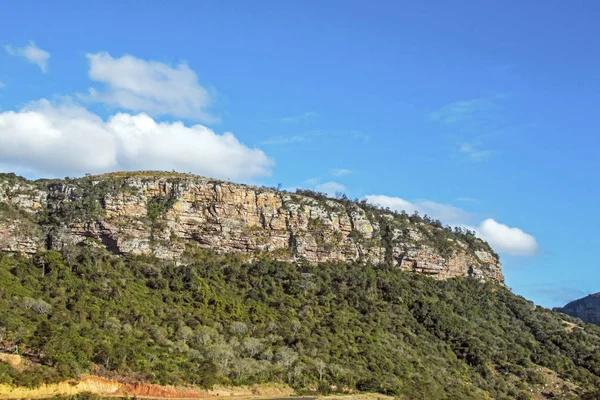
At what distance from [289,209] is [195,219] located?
17.1 m

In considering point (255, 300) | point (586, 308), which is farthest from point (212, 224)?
point (586, 308)

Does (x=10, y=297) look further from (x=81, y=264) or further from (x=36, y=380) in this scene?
(x=36, y=380)

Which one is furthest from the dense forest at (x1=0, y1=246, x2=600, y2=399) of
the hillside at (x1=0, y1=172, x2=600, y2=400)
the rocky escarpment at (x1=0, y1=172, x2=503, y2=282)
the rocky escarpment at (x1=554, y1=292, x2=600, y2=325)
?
the rocky escarpment at (x1=554, y1=292, x2=600, y2=325)

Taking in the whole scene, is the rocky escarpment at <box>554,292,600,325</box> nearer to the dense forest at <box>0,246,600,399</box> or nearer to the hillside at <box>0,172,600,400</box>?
the hillside at <box>0,172,600,400</box>

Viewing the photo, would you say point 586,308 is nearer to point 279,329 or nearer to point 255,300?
point 255,300

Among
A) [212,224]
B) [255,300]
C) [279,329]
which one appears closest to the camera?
[279,329]

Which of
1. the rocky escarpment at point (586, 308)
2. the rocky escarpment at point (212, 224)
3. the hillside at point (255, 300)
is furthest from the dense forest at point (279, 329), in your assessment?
the rocky escarpment at point (586, 308)

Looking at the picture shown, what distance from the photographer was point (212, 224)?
310ft

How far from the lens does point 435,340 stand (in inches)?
3425

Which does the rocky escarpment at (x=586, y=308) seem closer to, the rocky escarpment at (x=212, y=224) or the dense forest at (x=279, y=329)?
the dense forest at (x=279, y=329)

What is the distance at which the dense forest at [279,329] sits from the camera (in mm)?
58594

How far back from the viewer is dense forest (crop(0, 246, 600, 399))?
58.6 meters

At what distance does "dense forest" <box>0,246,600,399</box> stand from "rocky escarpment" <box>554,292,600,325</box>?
255 feet

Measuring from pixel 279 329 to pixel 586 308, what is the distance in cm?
14171
